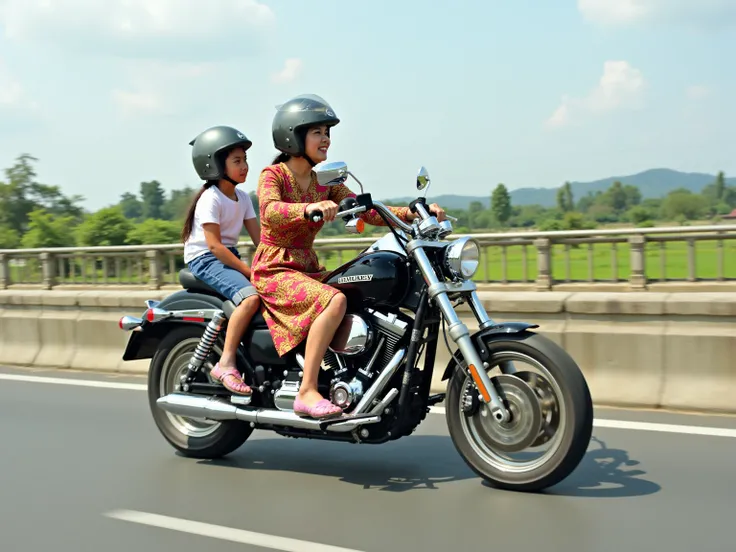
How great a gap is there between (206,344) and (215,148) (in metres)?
1.25

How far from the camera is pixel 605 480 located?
5.43 m

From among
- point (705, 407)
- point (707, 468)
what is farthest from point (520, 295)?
point (707, 468)

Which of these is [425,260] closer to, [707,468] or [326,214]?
[326,214]

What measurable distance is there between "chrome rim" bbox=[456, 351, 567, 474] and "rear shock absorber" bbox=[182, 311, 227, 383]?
1677 mm

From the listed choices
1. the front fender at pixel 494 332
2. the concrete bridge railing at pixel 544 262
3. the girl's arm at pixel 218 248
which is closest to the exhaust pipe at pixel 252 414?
the front fender at pixel 494 332

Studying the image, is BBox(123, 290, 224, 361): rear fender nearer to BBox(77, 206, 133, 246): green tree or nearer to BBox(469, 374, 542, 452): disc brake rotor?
BBox(469, 374, 542, 452): disc brake rotor

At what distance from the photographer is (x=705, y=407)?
727cm

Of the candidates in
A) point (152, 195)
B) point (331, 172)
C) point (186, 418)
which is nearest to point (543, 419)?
point (331, 172)

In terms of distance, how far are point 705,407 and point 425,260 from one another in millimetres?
3094

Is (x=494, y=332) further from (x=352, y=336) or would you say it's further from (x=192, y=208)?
(x=192, y=208)

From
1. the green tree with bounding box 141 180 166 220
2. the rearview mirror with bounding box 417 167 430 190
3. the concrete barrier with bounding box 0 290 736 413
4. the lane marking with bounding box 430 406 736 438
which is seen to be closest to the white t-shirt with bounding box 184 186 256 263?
the rearview mirror with bounding box 417 167 430 190

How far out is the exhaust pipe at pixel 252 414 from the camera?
5.38 m

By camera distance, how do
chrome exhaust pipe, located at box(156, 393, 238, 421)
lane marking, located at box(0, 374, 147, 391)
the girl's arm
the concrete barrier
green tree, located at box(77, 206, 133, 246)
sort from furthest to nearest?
green tree, located at box(77, 206, 133, 246) → lane marking, located at box(0, 374, 147, 391) → the concrete barrier → the girl's arm → chrome exhaust pipe, located at box(156, 393, 238, 421)

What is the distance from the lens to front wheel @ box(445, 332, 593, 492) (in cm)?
497
